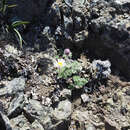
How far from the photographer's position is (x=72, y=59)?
4645 millimetres

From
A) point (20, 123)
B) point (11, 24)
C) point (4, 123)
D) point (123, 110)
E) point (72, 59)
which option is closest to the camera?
point (4, 123)

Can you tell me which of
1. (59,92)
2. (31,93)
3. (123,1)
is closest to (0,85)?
(31,93)

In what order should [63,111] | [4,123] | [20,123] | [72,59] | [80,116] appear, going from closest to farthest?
[4,123], [20,123], [63,111], [80,116], [72,59]

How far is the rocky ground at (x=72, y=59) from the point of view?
3689mm

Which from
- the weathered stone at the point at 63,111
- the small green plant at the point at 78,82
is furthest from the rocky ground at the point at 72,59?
the small green plant at the point at 78,82

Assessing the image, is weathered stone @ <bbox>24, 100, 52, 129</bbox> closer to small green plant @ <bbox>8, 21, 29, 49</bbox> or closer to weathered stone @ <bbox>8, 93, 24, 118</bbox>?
weathered stone @ <bbox>8, 93, 24, 118</bbox>

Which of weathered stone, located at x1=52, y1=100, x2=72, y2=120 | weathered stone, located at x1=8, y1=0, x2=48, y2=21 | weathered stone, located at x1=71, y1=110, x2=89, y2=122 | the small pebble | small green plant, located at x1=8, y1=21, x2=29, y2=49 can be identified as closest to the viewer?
weathered stone, located at x1=52, y1=100, x2=72, y2=120

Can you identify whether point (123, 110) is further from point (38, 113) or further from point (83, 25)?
point (83, 25)

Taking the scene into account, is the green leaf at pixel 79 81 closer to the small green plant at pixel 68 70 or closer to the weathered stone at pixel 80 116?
the small green plant at pixel 68 70

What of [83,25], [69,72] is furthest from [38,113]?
[83,25]

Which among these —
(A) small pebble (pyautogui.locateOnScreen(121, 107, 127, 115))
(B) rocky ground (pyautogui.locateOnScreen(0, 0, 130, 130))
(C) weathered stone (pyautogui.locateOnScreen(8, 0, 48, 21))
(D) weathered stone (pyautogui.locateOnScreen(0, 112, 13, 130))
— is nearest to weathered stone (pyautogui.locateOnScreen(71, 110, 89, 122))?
(B) rocky ground (pyautogui.locateOnScreen(0, 0, 130, 130))

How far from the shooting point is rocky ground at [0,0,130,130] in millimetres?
3689

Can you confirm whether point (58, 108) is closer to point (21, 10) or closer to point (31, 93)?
point (31, 93)

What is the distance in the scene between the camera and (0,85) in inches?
151
